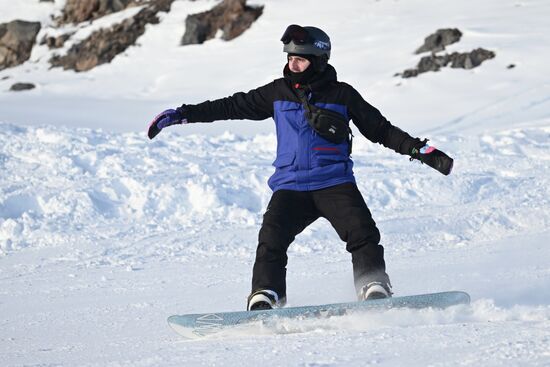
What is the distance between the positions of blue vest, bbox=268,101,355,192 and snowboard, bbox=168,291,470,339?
0.76m

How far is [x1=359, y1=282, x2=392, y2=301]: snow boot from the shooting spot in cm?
394

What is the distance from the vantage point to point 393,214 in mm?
7703

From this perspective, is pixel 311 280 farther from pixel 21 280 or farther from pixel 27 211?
pixel 27 211

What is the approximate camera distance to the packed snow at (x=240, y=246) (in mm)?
3279

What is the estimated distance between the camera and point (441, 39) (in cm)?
2105

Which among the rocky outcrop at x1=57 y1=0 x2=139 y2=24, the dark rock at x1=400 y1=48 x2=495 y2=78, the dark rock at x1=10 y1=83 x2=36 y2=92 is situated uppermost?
the rocky outcrop at x1=57 y1=0 x2=139 y2=24

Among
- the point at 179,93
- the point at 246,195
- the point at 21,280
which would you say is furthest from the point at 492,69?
the point at 21,280

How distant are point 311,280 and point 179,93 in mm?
17104

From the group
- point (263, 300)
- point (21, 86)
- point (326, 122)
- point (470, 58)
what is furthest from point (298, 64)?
point (21, 86)

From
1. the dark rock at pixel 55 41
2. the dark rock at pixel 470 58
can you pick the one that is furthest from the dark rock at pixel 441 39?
the dark rock at pixel 55 41

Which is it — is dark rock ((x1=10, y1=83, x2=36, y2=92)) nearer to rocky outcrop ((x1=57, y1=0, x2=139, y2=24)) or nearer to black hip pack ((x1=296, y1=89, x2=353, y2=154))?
rocky outcrop ((x1=57, y1=0, x2=139, y2=24))

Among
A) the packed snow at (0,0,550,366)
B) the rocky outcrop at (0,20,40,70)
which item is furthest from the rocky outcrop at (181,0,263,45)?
the packed snow at (0,0,550,366)

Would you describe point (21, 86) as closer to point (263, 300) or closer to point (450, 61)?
point (450, 61)

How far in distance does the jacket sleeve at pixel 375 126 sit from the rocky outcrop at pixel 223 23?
23263mm
